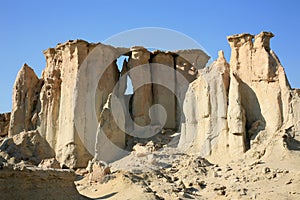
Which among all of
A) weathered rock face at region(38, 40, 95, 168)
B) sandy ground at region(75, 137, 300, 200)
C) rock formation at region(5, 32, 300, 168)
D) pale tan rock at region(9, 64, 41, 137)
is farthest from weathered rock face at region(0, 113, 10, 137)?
sandy ground at region(75, 137, 300, 200)

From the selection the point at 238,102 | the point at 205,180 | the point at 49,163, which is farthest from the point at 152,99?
the point at 49,163

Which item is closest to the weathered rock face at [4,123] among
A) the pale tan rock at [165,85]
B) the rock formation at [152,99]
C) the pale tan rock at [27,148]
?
the rock formation at [152,99]

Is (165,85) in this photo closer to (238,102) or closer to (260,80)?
(238,102)

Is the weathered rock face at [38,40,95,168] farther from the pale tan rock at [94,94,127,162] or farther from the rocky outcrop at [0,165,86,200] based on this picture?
the rocky outcrop at [0,165,86,200]

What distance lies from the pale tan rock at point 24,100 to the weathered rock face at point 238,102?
11682mm

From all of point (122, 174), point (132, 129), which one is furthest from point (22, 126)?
point (122, 174)

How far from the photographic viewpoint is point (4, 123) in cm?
3625

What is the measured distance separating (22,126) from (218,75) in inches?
566

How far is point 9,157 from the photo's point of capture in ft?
66.7

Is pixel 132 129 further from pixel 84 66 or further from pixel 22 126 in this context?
pixel 22 126

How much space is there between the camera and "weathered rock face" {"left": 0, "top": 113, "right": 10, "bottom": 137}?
35638 millimetres

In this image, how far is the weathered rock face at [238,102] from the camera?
23344mm

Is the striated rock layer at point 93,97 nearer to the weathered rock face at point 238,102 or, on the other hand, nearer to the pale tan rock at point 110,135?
the pale tan rock at point 110,135

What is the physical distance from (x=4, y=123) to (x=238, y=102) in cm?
2002
